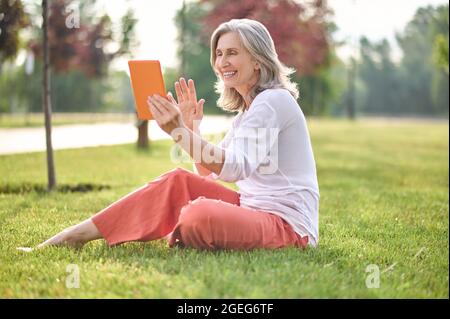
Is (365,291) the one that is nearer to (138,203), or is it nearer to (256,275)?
(256,275)

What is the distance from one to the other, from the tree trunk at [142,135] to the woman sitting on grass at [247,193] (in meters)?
9.27

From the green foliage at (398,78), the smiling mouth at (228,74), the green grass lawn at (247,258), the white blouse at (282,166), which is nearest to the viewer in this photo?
the green grass lawn at (247,258)

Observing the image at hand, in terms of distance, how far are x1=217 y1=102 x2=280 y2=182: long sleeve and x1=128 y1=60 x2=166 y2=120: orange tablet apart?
1.64 feet

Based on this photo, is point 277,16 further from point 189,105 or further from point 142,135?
point 189,105

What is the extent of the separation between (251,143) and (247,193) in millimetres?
509

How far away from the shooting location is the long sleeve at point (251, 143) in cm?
283

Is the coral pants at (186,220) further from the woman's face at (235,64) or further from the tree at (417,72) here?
the tree at (417,72)

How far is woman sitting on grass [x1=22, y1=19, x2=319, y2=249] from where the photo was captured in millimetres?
3072

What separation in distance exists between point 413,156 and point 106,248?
→ 10.5m

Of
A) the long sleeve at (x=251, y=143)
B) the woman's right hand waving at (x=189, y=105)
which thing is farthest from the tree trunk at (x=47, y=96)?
the long sleeve at (x=251, y=143)

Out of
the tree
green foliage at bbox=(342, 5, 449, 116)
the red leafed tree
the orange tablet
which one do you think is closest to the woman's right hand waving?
the orange tablet

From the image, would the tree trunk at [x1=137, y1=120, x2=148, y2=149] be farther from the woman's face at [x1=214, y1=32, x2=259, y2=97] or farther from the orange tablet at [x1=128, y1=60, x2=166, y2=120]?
the orange tablet at [x1=128, y1=60, x2=166, y2=120]

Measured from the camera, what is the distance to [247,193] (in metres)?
3.34

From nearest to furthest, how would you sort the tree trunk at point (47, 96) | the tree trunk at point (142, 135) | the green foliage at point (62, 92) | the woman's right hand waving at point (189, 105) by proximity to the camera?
the woman's right hand waving at point (189, 105) → the tree trunk at point (47, 96) → the tree trunk at point (142, 135) → the green foliage at point (62, 92)
